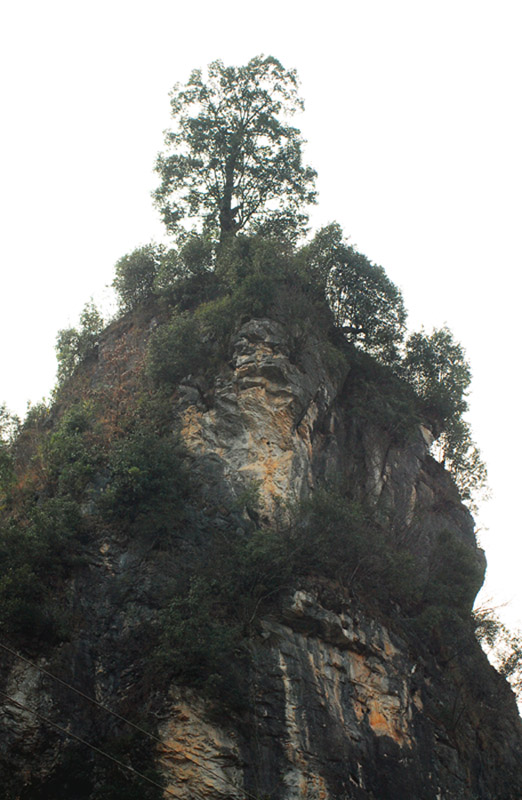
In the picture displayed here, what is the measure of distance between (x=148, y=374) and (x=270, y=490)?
5.02 m

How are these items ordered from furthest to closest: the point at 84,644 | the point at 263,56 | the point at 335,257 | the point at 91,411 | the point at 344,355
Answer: the point at 263,56, the point at 335,257, the point at 344,355, the point at 91,411, the point at 84,644

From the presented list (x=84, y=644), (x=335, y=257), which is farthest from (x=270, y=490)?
(x=335, y=257)

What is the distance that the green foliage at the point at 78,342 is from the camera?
2598cm

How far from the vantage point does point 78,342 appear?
2645 cm

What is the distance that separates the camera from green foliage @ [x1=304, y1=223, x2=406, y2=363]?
26219 mm

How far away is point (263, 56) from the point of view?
31766 mm

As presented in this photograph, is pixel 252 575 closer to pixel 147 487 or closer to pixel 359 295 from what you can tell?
pixel 147 487

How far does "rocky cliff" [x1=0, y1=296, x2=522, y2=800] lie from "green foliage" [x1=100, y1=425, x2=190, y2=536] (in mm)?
296

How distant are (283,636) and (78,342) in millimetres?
13381

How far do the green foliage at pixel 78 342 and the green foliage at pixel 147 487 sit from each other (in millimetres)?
7336

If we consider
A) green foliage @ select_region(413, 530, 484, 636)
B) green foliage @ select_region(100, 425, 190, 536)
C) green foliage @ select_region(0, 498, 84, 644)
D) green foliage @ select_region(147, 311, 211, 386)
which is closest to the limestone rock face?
green foliage @ select_region(147, 311, 211, 386)

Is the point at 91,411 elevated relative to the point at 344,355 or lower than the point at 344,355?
lower

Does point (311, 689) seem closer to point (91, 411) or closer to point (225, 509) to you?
point (225, 509)

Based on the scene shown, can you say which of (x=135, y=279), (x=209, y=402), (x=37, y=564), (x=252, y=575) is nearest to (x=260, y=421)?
(x=209, y=402)
